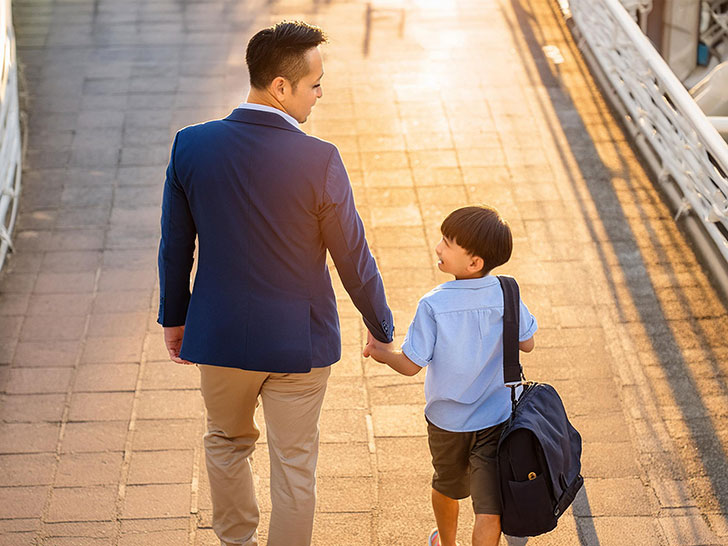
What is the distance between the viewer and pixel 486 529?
2.91 metres

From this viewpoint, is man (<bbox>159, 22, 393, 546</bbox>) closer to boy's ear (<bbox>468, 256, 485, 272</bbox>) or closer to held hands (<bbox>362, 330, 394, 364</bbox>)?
held hands (<bbox>362, 330, 394, 364</bbox>)

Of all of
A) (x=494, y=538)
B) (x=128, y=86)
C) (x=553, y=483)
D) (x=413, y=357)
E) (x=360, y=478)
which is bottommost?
(x=128, y=86)

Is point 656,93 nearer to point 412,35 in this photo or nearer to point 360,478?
point 412,35

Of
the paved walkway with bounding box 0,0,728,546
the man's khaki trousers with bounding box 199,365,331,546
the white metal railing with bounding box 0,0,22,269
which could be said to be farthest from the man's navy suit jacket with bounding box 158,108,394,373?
the white metal railing with bounding box 0,0,22,269

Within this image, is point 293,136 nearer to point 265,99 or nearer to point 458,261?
point 265,99

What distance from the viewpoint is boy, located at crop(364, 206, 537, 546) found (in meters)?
2.86

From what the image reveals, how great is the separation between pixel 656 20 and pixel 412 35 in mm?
2533

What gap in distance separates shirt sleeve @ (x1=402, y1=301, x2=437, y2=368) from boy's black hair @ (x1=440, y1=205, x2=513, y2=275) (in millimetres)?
243

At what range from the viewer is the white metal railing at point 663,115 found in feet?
17.4

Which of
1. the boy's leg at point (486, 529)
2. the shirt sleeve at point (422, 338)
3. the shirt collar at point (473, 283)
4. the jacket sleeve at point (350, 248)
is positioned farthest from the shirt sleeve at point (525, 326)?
the boy's leg at point (486, 529)

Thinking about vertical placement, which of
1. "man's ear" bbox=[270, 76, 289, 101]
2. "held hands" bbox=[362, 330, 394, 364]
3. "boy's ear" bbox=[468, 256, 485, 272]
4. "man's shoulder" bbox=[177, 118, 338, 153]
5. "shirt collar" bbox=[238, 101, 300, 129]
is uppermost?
"man's ear" bbox=[270, 76, 289, 101]

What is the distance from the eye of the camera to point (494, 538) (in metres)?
2.93

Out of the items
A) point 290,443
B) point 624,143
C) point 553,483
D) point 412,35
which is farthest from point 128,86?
point 553,483

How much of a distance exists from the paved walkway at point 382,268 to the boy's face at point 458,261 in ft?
4.19
